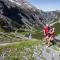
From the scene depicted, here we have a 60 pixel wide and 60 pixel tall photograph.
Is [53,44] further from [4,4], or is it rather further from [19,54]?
[4,4]

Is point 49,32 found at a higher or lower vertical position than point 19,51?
higher

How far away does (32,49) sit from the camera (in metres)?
30.2

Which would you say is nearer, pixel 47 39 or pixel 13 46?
pixel 13 46

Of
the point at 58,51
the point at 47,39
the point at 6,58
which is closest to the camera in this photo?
the point at 6,58

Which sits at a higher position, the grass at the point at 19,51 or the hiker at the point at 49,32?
the hiker at the point at 49,32

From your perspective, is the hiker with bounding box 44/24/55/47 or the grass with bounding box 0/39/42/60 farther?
the hiker with bounding box 44/24/55/47

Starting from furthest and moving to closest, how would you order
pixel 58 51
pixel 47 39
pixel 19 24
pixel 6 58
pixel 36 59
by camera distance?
1. pixel 19 24
2. pixel 47 39
3. pixel 58 51
4. pixel 36 59
5. pixel 6 58

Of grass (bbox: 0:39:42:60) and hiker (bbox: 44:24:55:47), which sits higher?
hiker (bbox: 44:24:55:47)

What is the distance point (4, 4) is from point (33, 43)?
16372 cm

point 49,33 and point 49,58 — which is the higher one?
point 49,33

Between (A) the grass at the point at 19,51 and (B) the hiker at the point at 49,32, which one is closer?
(A) the grass at the point at 19,51

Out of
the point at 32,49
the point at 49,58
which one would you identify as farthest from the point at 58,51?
the point at 32,49

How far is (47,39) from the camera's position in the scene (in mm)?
37656

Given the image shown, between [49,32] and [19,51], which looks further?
[49,32]
